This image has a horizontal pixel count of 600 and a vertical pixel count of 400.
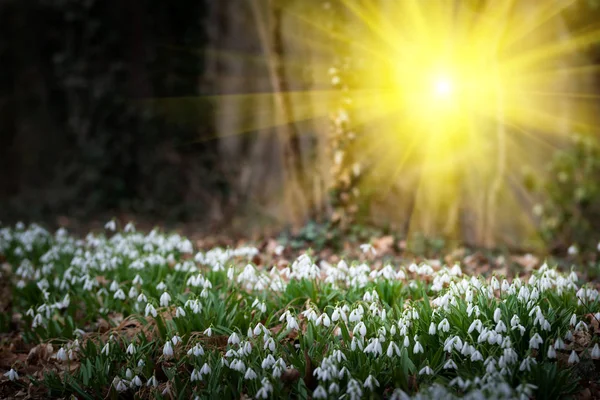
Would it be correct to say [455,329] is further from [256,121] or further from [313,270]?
[256,121]

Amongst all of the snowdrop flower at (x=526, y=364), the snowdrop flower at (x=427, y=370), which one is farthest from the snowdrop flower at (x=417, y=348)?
the snowdrop flower at (x=526, y=364)

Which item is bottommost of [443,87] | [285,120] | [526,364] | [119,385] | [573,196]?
[573,196]

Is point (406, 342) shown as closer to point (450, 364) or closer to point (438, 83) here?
point (450, 364)

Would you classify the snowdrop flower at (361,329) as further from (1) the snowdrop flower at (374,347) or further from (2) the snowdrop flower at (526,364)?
(2) the snowdrop flower at (526,364)

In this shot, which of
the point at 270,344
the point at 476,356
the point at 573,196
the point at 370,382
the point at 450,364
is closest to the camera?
the point at 370,382

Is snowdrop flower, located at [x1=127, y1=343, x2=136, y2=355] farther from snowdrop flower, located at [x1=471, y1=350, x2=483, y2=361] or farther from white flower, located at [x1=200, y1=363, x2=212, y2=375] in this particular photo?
snowdrop flower, located at [x1=471, y1=350, x2=483, y2=361]

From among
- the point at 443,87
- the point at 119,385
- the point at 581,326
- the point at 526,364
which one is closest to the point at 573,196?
the point at 443,87

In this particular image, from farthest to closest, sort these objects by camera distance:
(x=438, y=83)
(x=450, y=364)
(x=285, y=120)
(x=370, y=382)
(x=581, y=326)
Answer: (x=285, y=120) < (x=438, y=83) < (x=581, y=326) < (x=450, y=364) < (x=370, y=382)
